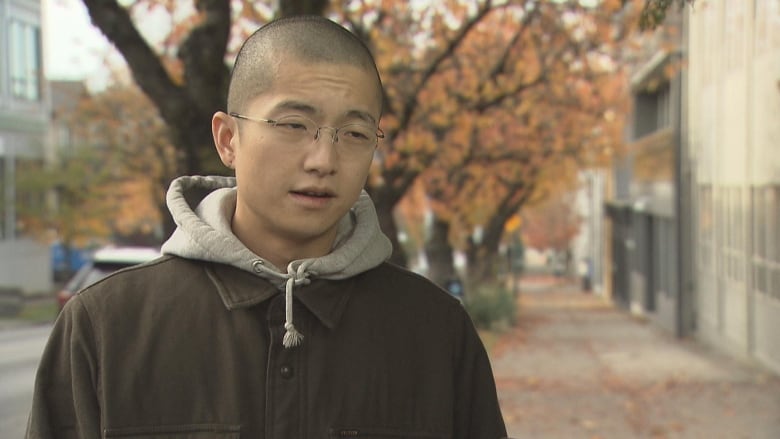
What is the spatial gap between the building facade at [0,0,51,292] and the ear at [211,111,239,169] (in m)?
36.7

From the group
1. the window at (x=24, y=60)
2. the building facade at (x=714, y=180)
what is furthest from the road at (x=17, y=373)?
the window at (x=24, y=60)

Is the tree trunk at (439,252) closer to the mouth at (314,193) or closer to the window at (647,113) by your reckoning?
the window at (647,113)

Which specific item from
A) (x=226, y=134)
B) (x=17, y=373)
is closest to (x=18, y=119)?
(x=17, y=373)

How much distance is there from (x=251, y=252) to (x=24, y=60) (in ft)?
132

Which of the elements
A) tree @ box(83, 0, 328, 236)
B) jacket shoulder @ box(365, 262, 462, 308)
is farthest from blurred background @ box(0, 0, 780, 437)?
jacket shoulder @ box(365, 262, 462, 308)

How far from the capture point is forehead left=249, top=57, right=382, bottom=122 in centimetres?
254

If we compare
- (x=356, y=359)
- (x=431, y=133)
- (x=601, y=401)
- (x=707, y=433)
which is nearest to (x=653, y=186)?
(x=431, y=133)

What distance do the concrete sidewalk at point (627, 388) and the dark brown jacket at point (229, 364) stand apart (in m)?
9.28

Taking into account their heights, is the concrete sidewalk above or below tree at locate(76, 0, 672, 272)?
below

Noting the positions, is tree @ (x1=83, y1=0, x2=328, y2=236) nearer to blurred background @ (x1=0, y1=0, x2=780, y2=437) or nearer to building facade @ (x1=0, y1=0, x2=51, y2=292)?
blurred background @ (x1=0, y1=0, x2=780, y2=437)

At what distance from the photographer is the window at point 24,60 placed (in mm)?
39531

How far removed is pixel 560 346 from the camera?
78.8 ft

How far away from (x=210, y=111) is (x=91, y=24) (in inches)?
41.8

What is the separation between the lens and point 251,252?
8.50 feet
